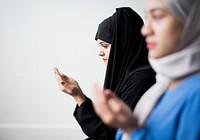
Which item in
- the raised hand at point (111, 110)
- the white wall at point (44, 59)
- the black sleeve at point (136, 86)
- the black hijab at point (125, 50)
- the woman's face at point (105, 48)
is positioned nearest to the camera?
the raised hand at point (111, 110)

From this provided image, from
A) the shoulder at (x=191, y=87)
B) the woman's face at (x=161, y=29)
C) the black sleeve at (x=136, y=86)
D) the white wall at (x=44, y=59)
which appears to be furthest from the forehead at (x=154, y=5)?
the white wall at (x=44, y=59)

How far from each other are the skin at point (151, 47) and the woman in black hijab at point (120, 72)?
1.43 ft

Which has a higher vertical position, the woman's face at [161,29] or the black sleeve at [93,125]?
the woman's face at [161,29]

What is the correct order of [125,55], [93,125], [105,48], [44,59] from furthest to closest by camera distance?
[44,59]
[105,48]
[125,55]
[93,125]

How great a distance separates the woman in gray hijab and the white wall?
1497 millimetres

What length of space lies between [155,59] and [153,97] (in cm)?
10

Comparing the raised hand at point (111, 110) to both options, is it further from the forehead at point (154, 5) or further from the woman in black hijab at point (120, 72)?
the woman in black hijab at point (120, 72)

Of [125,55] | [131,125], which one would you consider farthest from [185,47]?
[125,55]

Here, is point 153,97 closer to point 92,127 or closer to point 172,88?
point 172,88

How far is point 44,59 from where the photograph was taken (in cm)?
204

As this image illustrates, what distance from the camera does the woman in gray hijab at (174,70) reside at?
19.6 inches

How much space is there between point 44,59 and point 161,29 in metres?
1.66

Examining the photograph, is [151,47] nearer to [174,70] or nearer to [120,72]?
[174,70]

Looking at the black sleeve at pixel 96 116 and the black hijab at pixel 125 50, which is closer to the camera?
the black sleeve at pixel 96 116
